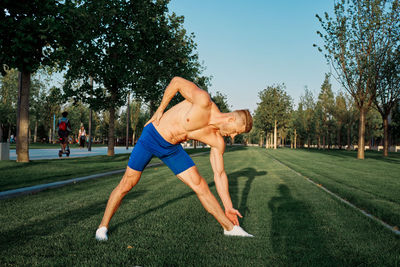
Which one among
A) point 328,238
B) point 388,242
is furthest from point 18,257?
point 388,242

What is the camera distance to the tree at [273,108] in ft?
194

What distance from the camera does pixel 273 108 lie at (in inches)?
2333

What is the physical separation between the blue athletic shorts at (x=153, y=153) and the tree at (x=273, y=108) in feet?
185

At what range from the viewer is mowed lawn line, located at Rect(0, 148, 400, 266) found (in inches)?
123

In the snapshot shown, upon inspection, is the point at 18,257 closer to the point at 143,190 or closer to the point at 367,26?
the point at 143,190

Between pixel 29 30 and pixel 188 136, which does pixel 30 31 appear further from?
pixel 188 136

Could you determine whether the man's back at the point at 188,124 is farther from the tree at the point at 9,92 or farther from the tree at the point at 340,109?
the tree at the point at 340,109

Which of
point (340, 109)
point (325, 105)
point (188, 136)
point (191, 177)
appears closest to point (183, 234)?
point (191, 177)

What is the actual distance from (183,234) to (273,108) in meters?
57.5

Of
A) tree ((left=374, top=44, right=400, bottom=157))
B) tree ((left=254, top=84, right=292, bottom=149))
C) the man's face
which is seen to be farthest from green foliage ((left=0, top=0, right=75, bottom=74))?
tree ((left=254, top=84, right=292, bottom=149))

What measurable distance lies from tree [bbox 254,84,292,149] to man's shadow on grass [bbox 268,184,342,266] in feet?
178

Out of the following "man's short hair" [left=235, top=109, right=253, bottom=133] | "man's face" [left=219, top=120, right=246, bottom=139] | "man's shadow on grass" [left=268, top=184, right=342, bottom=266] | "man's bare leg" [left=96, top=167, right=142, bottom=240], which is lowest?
"man's shadow on grass" [left=268, top=184, right=342, bottom=266]

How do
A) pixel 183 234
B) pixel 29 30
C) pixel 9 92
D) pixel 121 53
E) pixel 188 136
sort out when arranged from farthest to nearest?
pixel 9 92 → pixel 121 53 → pixel 29 30 → pixel 183 234 → pixel 188 136

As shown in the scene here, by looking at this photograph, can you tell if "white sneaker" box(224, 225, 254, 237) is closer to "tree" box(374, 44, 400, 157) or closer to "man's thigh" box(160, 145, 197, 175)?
"man's thigh" box(160, 145, 197, 175)
